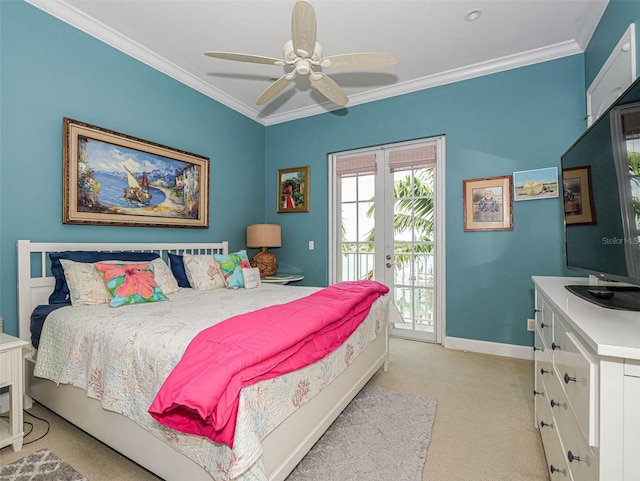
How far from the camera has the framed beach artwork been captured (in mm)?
2443

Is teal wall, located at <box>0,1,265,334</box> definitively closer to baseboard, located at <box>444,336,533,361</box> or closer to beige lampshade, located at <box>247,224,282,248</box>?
beige lampshade, located at <box>247,224,282,248</box>

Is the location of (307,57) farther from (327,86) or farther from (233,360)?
(233,360)

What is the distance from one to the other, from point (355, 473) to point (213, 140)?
3.52 metres

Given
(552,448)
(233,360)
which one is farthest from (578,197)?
(233,360)

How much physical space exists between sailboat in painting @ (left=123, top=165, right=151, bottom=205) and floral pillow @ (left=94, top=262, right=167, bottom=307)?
0.81 metres

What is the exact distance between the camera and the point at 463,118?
11.0 feet

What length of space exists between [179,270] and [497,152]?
3.34 meters

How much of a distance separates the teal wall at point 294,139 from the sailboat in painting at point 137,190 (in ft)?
0.95

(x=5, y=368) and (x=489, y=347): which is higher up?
(x=5, y=368)

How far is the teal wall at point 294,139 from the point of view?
7.18 feet

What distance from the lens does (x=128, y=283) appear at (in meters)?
2.14

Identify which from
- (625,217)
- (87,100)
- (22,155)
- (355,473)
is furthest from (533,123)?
(22,155)

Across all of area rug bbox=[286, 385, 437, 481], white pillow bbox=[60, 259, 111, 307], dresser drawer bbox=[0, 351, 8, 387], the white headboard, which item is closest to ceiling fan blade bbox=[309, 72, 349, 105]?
white pillow bbox=[60, 259, 111, 307]

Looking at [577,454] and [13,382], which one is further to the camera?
[13,382]
